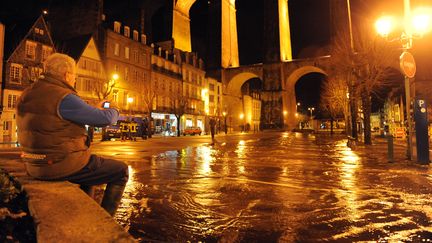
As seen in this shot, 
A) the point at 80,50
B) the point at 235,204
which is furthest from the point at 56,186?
the point at 80,50

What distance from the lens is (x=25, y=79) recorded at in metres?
29.1

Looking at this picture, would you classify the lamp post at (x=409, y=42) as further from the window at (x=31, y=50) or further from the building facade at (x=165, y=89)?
the building facade at (x=165, y=89)

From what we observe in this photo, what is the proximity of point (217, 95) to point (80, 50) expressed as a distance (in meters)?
33.4

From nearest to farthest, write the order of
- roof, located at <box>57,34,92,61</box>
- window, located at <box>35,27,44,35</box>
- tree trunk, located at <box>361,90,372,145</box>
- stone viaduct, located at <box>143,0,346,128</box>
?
tree trunk, located at <box>361,90,372,145</box>
window, located at <box>35,27,44,35</box>
roof, located at <box>57,34,92,61</box>
stone viaduct, located at <box>143,0,346,128</box>

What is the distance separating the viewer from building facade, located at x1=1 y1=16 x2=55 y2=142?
90.1 ft

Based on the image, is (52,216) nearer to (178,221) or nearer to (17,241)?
(17,241)

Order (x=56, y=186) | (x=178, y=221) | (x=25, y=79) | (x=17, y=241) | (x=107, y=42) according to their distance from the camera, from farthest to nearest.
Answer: (x=107, y=42) < (x=25, y=79) < (x=178, y=221) < (x=56, y=186) < (x=17, y=241)

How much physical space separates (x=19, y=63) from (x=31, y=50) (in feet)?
6.39

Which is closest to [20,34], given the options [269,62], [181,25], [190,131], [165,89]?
[165,89]

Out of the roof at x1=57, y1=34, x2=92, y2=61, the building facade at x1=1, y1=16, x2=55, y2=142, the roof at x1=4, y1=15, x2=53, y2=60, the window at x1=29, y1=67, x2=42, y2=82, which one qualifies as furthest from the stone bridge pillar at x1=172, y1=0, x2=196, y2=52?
the window at x1=29, y1=67, x2=42, y2=82

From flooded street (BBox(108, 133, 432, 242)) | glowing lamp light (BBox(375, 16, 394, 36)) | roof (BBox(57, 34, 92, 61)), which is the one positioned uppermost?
roof (BBox(57, 34, 92, 61))

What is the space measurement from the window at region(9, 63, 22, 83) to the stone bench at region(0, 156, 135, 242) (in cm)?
3117

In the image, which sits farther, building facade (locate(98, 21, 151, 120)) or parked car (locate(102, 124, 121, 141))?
building facade (locate(98, 21, 151, 120))

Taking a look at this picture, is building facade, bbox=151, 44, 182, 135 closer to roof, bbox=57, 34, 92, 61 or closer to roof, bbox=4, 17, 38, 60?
roof, bbox=57, 34, 92, 61
